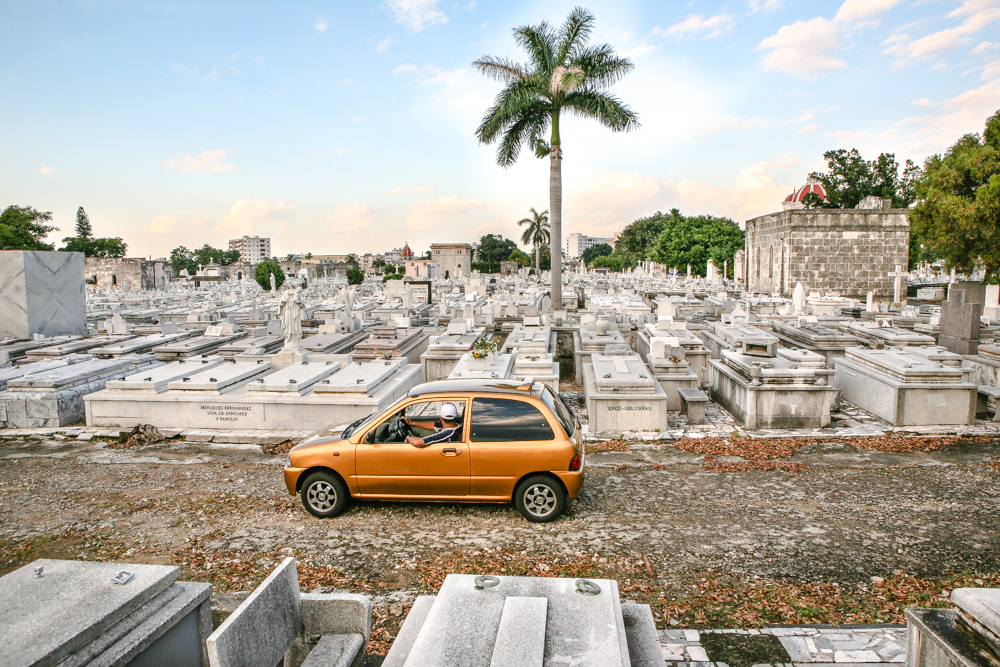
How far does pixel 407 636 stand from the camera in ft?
9.07

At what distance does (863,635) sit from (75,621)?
14.4ft

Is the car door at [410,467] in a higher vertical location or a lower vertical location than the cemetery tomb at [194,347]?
lower

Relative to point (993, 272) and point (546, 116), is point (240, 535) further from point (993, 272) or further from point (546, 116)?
point (993, 272)

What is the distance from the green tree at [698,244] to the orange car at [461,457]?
49.0 m

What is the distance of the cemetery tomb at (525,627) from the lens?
2.33 m

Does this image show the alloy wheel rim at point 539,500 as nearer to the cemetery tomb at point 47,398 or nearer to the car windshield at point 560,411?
the car windshield at point 560,411

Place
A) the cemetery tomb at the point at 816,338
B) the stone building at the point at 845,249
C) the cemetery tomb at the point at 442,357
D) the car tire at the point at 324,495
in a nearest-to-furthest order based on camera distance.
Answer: the car tire at the point at 324,495
the cemetery tomb at the point at 442,357
the cemetery tomb at the point at 816,338
the stone building at the point at 845,249

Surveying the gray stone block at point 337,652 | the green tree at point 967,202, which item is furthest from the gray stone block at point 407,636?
the green tree at point 967,202

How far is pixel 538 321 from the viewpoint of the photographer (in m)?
14.9

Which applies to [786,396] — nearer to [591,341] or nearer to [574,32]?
[591,341]

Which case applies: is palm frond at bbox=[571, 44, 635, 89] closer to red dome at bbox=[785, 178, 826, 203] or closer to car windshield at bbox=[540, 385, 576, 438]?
car windshield at bbox=[540, 385, 576, 438]

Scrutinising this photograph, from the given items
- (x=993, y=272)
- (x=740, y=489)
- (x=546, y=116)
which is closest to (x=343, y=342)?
(x=740, y=489)

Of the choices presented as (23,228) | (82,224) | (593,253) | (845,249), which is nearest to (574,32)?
(845,249)

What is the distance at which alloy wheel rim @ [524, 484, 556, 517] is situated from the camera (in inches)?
214
